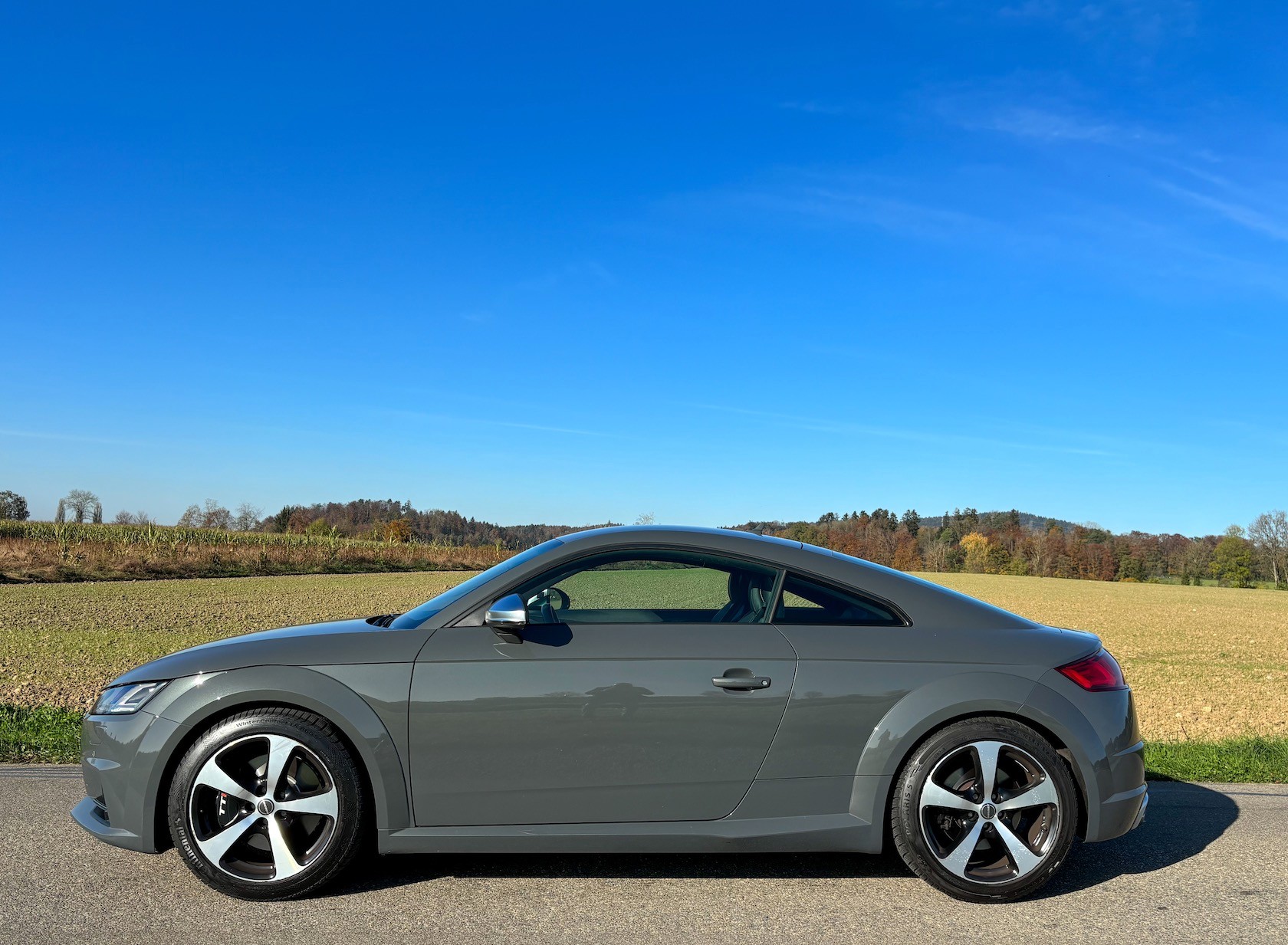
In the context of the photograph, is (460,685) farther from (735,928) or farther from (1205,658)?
(1205,658)

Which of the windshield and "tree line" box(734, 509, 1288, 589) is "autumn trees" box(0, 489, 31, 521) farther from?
the windshield

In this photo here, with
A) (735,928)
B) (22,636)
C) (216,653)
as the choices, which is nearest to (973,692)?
(735,928)

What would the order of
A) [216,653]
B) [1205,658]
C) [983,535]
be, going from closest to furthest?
[216,653] → [1205,658] → [983,535]

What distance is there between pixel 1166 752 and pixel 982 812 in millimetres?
3935

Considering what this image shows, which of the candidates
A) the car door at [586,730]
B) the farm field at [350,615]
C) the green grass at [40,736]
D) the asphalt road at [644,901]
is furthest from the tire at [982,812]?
the farm field at [350,615]

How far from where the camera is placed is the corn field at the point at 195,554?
31.0 metres

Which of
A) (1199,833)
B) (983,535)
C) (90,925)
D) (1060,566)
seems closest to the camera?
(90,925)

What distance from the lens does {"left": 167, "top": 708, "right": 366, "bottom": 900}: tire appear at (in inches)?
137

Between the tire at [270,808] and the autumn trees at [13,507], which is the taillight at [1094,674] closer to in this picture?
the tire at [270,808]

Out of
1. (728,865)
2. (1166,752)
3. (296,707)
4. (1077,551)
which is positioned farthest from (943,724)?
(1077,551)

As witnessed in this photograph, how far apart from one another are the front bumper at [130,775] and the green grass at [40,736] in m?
2.55

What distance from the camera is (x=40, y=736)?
20.4ft

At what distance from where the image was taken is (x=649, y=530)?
159 inches

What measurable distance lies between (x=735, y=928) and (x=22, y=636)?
1489 cm
